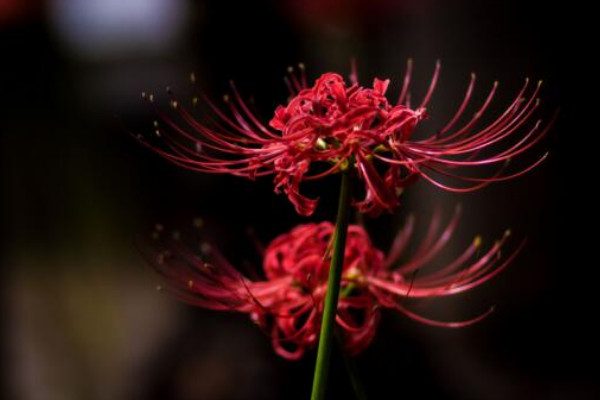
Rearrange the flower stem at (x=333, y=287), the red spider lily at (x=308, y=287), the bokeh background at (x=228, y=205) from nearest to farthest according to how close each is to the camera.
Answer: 1. the flower stem at (x=333, y=287)
2. the red spider lily at (x=308, y=287)
3. the bokeh background at (x=228, y=205)

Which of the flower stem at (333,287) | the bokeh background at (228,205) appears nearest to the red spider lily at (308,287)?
the flower stem at (333,287)

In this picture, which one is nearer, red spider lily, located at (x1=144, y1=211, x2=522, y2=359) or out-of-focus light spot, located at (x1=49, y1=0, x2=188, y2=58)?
red spider lily, located at (x1=144, y1=211, x2=522, y2=359)

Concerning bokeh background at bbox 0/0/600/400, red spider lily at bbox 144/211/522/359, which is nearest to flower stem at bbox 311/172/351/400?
red spider lily at bbox 144/211/522/359

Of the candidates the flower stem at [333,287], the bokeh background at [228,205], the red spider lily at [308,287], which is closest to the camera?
the flower stem at [333,287]

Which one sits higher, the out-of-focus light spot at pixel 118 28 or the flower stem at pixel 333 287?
the out-of-focus light spot at pixel 118 28

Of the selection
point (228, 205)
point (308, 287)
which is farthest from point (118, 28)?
point (308, 287)

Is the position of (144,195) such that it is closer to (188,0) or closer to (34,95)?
(34,95)

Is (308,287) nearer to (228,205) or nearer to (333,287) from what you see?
(333,287)

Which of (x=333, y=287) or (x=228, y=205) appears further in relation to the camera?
(x=228, y=205)

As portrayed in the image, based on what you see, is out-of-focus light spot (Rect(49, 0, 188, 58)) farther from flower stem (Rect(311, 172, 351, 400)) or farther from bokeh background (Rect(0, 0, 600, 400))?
flower stem (Rect(311, 172, 351, 400))

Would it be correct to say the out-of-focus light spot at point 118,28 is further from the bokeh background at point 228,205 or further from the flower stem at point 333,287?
the flower stem at point 333,287
